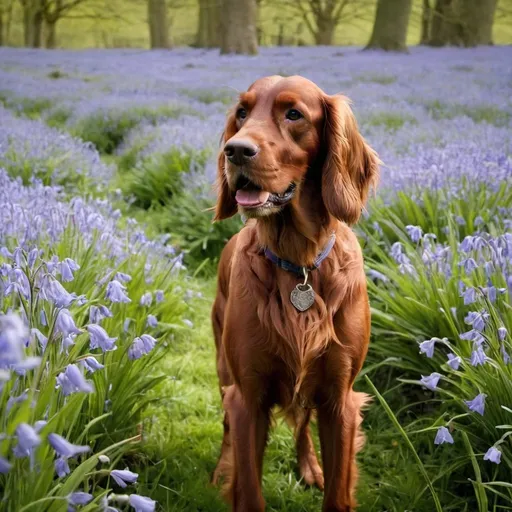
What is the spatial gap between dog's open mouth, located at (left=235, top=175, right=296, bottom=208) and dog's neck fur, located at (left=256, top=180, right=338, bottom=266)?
0.41ft

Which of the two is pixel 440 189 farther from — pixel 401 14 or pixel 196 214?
pixel 401 14

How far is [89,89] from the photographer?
5.43 meters

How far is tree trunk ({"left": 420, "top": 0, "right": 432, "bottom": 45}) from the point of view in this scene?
187 inches

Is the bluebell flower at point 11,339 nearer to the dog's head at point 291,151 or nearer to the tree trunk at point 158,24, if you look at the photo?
the dog's head at point 291,151

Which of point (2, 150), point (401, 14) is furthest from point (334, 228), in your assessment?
point (401, 14)

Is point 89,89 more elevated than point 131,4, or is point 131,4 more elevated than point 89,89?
point 131,4

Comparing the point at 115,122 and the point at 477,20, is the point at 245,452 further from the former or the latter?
the point at 115,122

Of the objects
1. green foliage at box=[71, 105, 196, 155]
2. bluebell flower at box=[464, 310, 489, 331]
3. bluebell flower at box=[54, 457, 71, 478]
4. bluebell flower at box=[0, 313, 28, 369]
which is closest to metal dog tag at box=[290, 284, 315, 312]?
bluebell flower at box=[464, 310, 489, 331]

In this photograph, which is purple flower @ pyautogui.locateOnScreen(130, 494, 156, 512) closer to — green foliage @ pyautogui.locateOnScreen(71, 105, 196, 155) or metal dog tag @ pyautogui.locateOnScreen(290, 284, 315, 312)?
metal dog tag @ pyautogui.locateOnScreen(290, 284, 315, 312)

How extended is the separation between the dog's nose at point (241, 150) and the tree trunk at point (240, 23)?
5601mm

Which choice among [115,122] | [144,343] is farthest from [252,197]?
[115,122]

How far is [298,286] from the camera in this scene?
Result: 5.08ft

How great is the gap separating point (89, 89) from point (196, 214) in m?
2.20

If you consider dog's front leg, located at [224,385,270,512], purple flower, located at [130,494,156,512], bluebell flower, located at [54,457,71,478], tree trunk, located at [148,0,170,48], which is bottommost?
dog's front leg, located at [224,385,270,512]
